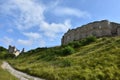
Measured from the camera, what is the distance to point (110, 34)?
10350cm

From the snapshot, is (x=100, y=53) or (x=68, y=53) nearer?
Answer: (x=100, y=53)

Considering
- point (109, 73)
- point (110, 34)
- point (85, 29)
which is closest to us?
point (109, 73)

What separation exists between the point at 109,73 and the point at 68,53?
3438 cm

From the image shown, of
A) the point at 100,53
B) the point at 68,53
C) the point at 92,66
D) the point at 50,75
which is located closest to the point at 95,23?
the point at 68,53

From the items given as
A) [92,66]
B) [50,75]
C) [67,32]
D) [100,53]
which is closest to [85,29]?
[67,32]

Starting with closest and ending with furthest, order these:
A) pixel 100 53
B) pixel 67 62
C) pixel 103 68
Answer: pixel 103 68 → pixel 67 62 → pixel 100 53

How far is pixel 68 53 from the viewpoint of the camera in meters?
79.4

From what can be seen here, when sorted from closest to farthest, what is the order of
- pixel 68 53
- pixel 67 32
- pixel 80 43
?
pixel 68 53 < pixel 80 43 < pixel 67 32

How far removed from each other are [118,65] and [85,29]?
61388 millimetres

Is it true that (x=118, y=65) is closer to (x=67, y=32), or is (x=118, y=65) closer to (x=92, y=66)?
(x=92, y=66)

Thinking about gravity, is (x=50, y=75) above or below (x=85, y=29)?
below

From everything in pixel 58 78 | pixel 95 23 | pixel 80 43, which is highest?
pixel 95 23

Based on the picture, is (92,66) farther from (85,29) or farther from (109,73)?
(85,29)

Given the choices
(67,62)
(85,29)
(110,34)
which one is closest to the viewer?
(67,62)
